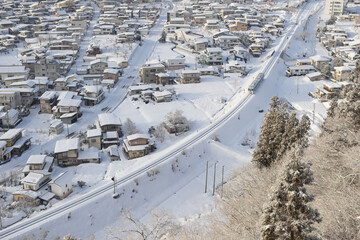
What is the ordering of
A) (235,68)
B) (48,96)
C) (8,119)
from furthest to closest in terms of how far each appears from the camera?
(235,68) < (48,96) < (8,119)

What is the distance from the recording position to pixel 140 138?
51.1 ft

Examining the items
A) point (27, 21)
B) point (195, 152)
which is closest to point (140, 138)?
point (195, 152)

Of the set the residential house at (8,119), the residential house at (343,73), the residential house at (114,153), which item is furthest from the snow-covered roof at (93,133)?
the residential house at (343,73)

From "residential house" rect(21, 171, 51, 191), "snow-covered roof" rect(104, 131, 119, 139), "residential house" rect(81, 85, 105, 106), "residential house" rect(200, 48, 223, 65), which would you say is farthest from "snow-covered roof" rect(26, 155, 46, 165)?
"residential house" rect(200, 48, 223, 65)

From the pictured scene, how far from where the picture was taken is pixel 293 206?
4941mm

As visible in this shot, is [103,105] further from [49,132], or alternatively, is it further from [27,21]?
[27,21]

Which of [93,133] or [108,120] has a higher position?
[108,120]

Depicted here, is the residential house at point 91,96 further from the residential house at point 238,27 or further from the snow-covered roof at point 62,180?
the residential house at point 238,27

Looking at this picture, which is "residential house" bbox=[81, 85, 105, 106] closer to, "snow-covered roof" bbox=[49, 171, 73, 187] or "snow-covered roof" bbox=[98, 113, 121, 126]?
"snow-covered roof" bbox=[98, 113, 121, 126]

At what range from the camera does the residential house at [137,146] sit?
50.5ft

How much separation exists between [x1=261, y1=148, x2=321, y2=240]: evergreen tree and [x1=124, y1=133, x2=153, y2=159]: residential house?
10687 millimetres

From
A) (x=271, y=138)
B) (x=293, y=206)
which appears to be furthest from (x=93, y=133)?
(x=293, y=206)

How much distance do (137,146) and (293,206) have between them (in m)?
11.2

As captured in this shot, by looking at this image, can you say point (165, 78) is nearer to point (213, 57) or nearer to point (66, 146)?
point (213, 57)
